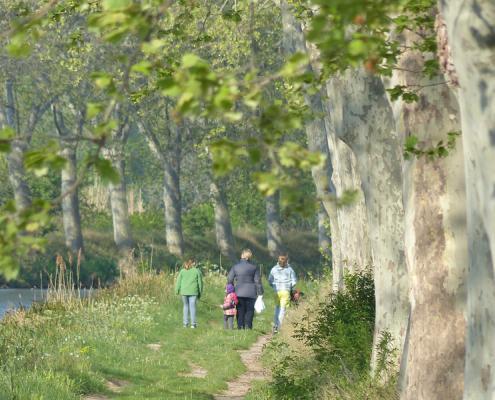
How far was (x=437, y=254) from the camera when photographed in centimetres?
980

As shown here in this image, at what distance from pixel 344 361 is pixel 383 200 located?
224 cm

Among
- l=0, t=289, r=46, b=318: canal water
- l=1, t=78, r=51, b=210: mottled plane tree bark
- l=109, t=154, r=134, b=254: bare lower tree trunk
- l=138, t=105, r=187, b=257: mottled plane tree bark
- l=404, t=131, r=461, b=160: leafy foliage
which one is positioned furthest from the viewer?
l=138, t=105, r=187, b=257: mottled plane tree bark

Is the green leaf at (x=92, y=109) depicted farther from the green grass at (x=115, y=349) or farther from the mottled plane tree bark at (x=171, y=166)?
the mottled plane tree bark at (x=171, y=166)

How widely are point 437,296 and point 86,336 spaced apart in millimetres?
11057

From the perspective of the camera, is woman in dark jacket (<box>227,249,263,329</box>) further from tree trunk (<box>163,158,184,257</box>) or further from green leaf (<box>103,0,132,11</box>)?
tree trunk (<box>163,158,184,257</box>)

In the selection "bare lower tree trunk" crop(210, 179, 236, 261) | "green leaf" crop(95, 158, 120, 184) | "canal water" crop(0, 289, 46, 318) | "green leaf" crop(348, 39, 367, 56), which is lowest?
"canal water" crop(0, 289, 46, 318)

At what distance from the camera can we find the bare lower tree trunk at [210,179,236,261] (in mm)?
52875

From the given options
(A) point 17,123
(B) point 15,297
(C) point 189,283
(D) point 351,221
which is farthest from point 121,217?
(D) point 351,221

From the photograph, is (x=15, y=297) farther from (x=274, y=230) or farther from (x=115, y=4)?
(x=115, y=4)

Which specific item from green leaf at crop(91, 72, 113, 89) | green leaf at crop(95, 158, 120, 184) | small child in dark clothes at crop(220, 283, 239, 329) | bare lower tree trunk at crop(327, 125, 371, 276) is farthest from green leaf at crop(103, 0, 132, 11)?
small child in dark clothes at crop(220, 283, 239, 329)

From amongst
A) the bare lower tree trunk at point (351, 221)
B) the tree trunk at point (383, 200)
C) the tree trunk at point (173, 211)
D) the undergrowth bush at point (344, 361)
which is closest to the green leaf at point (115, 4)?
the undergrowth bush at point (344, 361)

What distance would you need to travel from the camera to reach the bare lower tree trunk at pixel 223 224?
52.9 m

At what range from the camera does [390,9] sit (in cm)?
609

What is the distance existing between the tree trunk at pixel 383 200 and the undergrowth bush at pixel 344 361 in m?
0.30
